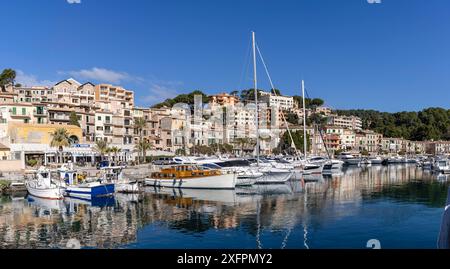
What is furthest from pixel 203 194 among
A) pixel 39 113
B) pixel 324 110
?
pixel 324 110

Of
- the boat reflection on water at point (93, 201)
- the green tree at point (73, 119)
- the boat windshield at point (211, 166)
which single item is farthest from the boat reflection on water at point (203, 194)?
the green tree at point (73, 119)

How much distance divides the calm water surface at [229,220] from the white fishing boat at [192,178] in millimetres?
1657

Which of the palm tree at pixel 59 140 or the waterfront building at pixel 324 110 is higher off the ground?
the waterfront building at pixel 324 110

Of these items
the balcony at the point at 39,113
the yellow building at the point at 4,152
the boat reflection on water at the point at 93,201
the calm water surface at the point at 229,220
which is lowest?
the boat reflection on water at the point at 93,201

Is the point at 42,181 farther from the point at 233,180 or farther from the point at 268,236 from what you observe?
the point at 268,236

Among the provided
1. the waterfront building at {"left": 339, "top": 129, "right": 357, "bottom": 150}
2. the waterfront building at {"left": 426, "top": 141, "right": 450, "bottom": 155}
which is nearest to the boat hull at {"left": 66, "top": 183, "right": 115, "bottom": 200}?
the waterfront building at {"left": 339, "top": 129, "right": 357, "bottom": 150}

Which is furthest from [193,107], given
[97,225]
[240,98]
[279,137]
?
[97,225]

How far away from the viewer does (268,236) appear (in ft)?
41.6

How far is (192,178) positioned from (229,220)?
12182 millimetres

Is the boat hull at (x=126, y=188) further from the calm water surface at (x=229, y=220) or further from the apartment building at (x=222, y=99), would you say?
the apartment building at (x=222, y=99)

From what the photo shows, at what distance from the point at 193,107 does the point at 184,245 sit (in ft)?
241

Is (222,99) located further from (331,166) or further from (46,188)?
(46,188)

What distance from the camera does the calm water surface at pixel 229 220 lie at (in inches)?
480

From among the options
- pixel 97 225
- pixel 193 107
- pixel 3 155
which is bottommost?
pixel 97 225
